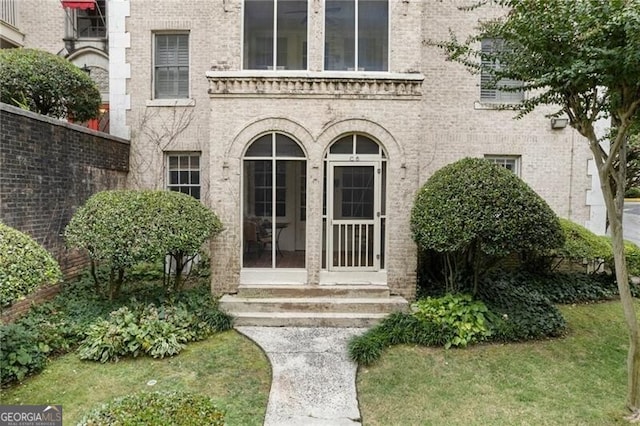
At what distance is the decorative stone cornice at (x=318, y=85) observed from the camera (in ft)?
22.5

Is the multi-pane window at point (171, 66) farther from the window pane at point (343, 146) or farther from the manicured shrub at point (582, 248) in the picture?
the manicured shrub at point (582, 248)

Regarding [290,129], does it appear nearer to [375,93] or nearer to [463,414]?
[375,93]

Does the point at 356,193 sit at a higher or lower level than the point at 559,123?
lower

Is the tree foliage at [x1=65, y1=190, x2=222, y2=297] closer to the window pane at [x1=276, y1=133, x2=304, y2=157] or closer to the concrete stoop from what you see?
the concrete stoop

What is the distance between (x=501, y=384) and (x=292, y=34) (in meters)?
6.85

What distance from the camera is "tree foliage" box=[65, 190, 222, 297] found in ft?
18.6

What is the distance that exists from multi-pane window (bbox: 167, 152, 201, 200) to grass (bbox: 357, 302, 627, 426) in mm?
6446

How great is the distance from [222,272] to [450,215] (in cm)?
434

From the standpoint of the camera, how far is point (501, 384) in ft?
15.4

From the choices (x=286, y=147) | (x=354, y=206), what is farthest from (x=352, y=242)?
(x=286, y=147)

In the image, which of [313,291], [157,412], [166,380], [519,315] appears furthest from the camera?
[313,291]

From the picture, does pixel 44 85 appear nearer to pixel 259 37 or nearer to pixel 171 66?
pixel 171 66

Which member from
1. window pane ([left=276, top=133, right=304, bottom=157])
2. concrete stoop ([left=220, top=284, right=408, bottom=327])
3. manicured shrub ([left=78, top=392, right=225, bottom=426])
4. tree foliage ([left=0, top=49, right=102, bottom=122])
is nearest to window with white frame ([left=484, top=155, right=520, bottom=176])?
concrete stoop ([left=220, top=284, right=408, bottom=327])

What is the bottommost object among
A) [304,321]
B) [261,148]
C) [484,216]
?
[304,321]
